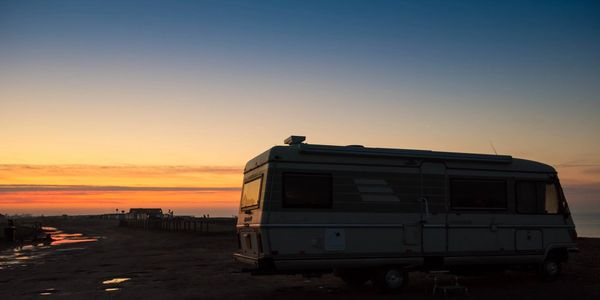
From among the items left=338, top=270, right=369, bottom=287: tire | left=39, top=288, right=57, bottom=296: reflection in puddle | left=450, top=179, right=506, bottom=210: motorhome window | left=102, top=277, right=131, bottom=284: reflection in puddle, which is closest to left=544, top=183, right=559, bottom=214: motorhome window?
left=450, top=179, right=506, bottom=210: motorhome window

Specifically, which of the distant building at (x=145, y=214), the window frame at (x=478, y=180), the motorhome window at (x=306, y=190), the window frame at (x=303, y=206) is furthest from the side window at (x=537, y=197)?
the distant building at (x=145, y=214)

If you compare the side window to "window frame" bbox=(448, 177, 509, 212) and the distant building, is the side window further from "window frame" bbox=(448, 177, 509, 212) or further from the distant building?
the distant building

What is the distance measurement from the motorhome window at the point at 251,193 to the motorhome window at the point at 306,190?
2.19 feet

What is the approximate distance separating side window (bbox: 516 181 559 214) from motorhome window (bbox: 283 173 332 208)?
492 centimetres

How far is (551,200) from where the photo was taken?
1377 centimetres

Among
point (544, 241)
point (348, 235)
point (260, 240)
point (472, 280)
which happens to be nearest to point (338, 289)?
point (348, 235)

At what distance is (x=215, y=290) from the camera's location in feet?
41.8

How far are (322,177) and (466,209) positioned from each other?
3567mm

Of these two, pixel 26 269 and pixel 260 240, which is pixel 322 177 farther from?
pixel 26 269

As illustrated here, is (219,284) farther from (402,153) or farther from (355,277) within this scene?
(402,153)

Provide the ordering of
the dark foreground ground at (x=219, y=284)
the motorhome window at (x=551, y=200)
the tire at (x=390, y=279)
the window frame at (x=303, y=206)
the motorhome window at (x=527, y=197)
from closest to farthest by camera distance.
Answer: the window frame at (x=303, y=206), the tire at (x=390, y=279), the dark foreground ground at (x=219, y=284), the motorhome window at (x=527, y=197), the motorhome window at (x=551, y=200)

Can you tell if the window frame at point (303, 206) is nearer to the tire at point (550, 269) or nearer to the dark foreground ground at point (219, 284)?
the dark foreground ground at point (219, 284)

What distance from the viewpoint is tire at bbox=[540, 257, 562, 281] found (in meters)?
13.6

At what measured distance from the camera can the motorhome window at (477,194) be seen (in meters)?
12.8
